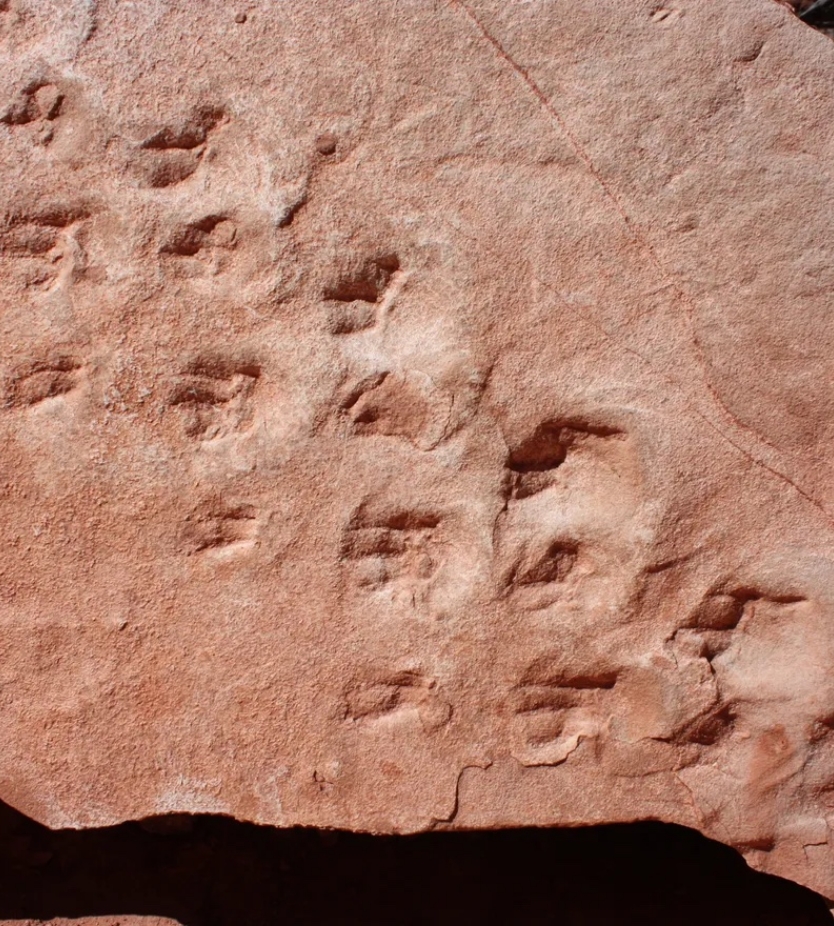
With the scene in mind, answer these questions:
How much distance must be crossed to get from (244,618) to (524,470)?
0.43 metres

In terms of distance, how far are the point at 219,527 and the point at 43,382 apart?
303 mm

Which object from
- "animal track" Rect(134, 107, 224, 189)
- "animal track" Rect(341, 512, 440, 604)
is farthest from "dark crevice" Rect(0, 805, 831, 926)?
"animal track" Rect(134, 107, 224, 189)

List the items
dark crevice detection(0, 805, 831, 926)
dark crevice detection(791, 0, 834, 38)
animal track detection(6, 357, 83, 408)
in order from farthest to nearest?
1. dark crevice detection(791, 0, 834, 38)
2. dark crevice detection(0, 805, 831, 926)
3. animal track detection(6, 357, 83, 408)

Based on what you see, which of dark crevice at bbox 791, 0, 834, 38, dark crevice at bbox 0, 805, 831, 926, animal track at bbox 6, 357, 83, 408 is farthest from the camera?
dark crevice at bbox 791, 0, 834, 38

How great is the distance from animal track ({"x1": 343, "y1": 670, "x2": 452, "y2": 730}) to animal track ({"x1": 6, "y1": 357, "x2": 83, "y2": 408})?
56 centimetres

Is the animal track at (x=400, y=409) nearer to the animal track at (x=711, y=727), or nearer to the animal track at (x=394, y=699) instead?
the animal track at (x=394, y=699)

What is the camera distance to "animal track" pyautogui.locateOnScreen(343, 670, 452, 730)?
1283 mm

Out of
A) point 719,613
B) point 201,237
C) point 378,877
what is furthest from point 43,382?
point 378,877

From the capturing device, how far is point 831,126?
1.29 meters

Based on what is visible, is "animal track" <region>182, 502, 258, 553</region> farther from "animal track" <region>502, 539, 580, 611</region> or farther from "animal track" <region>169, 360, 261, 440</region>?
"animal track" <region>502, 539, 580, 611</region>

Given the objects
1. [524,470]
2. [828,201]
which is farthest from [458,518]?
[828,201]

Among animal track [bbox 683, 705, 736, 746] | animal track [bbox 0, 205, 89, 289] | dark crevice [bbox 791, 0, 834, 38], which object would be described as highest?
animal track [bbox 0, 205, 89, 289]

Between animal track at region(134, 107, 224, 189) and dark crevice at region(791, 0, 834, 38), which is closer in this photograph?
animal track at region(134, 107, 224, 189)

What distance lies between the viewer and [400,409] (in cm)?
129
